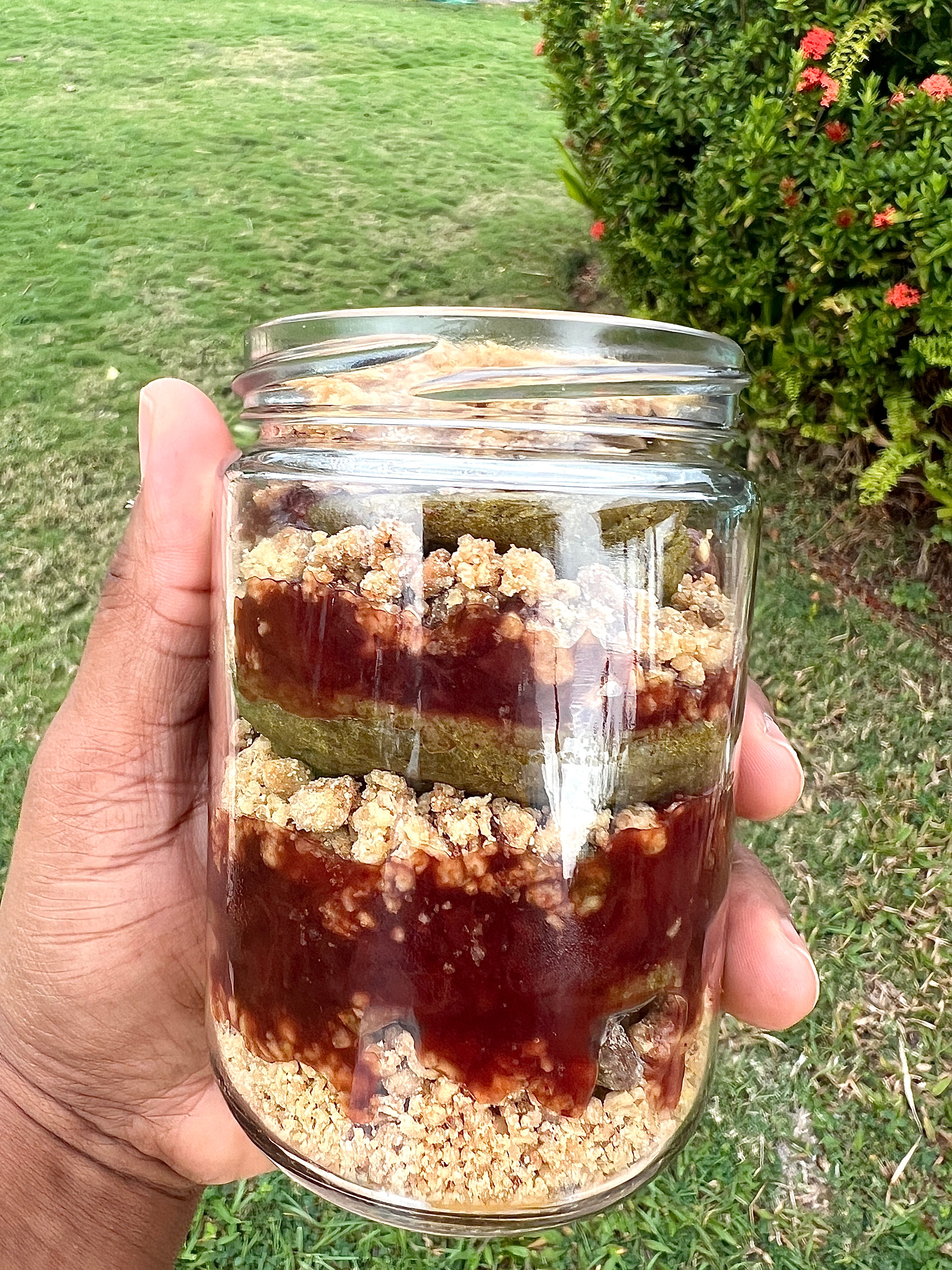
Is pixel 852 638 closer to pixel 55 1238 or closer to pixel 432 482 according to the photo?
pixel 432 482

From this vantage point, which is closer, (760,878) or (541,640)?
(541,640)

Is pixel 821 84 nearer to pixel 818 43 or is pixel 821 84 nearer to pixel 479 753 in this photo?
pixel 818 43

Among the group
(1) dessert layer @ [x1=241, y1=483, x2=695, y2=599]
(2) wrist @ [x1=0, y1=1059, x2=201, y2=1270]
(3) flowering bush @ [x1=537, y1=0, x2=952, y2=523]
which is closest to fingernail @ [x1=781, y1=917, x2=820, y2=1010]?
(1) dessert layer @ [x1=241, y1=483, x2=695, y2=599]

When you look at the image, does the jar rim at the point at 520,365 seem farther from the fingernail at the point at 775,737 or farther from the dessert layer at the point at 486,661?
the fingernail at the point at 775,737

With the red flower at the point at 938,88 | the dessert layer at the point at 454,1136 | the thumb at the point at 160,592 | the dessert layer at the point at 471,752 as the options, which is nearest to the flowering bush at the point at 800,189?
the red flower at the point at 938,88

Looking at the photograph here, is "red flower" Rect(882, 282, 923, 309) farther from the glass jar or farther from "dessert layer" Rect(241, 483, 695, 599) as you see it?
"dessert layer" Rect(241, 483, 695, 599)

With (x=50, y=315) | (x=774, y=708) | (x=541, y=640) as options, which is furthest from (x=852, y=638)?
(x=50, y=315)
